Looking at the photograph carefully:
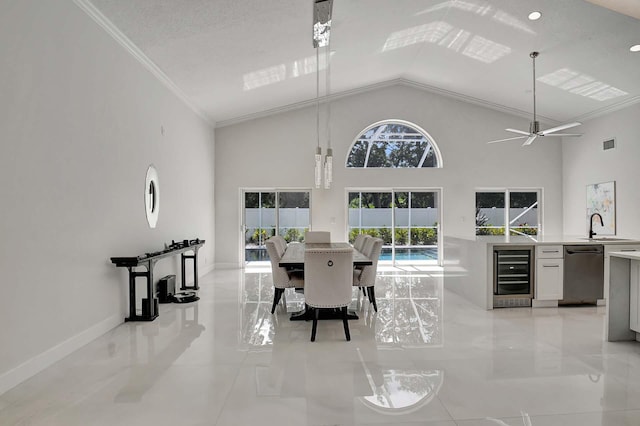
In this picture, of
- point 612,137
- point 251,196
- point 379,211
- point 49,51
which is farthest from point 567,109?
point 49,51

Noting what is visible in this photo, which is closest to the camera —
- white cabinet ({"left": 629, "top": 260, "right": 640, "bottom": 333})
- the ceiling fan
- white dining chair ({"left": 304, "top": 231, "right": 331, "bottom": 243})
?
white cabinet ({"left": 629, "top": 260, "right": 640, "bottom": 333})

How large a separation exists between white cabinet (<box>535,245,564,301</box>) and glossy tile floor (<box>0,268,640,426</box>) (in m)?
0.36

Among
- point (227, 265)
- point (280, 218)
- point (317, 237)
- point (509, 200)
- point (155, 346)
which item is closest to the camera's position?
point (155, 346)

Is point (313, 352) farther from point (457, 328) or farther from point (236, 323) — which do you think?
point (457, 328)

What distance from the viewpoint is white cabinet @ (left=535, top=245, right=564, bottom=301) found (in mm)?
4566

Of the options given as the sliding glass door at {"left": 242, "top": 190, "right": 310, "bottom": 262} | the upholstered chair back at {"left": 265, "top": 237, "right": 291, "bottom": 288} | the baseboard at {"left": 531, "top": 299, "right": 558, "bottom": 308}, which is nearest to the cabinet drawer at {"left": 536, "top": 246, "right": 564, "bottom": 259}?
the baseboard at {"left": 531, "top": 299, "right": 558, "bottom": 308}

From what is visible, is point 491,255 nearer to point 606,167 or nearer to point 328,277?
point 328,277

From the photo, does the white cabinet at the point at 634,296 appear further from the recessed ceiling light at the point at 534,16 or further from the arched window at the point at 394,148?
the arched window at the point at 394,148

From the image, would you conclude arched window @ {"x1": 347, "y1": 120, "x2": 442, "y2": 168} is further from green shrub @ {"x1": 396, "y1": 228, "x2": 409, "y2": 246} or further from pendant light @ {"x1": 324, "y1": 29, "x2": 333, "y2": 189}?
green shrub @ {"x1": 396, "y1": 228, "x2": 409, "y2": 246}

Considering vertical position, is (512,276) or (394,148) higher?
(394,148)

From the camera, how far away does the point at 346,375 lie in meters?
2.68

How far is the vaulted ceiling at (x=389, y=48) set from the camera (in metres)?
4.07

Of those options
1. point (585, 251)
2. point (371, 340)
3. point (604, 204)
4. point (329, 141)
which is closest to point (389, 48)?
point (329, 141)

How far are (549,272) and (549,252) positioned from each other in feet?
0.82
